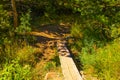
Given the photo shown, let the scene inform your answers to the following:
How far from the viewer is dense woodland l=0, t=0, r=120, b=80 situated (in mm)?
6957

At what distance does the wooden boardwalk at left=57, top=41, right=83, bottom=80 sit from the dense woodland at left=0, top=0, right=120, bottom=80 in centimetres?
35

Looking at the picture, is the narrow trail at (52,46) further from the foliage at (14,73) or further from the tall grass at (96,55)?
the foliage at (14,73)

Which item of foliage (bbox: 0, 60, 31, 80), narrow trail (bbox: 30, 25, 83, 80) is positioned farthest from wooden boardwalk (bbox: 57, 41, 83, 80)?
foliage (bbox: 0, 60, 31, 80)

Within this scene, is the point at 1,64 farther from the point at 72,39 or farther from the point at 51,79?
the point at 72,39

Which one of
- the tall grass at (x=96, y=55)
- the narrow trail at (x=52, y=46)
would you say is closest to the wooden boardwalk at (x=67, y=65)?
→ the narrow trail at (x=52, y=46)

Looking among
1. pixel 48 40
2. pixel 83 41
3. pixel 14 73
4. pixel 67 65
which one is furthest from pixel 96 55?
pixel 48 40

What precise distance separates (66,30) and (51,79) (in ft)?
16.0

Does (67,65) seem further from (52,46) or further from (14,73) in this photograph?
(52,46)

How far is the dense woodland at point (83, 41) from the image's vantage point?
696cm

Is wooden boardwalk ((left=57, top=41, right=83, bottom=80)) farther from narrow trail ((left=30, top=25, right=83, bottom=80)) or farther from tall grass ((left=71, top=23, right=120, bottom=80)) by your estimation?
tall grass ((left=71, top=23, right=120, bottom=80))

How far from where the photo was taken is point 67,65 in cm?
788

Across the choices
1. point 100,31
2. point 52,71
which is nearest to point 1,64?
point 52,71

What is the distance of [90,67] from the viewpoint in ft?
25.3

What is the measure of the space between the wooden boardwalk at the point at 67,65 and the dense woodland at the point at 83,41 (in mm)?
351
